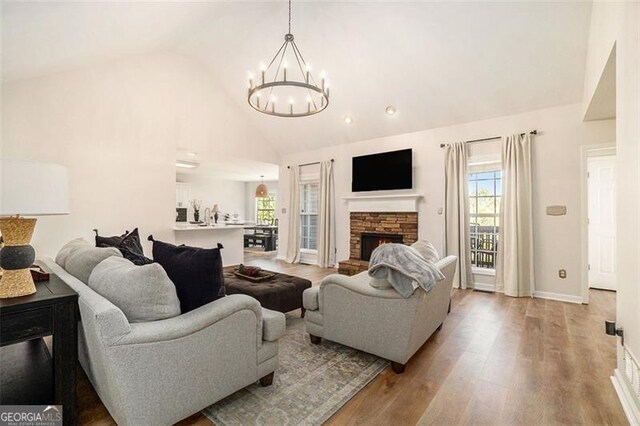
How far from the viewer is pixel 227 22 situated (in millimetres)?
4324

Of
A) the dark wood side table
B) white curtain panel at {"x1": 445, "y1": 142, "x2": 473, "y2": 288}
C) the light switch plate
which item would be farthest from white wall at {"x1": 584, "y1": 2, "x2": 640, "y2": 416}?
the dark wood side table

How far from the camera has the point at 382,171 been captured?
19.1 feet

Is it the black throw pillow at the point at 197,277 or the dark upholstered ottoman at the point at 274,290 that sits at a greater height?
the black throw pillow at the point at 197,277

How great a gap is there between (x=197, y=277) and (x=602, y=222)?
613 centimetres

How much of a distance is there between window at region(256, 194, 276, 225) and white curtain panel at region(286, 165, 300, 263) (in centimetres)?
424

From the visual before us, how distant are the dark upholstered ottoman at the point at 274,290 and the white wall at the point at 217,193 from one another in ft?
23.3

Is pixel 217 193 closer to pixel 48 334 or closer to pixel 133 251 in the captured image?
pixel 133 251

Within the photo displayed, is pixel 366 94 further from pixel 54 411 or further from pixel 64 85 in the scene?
pixel 54 411

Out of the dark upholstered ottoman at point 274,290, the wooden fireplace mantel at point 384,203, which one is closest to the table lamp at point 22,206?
the dark upholstered ottoman at point 274,290

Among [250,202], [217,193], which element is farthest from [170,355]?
[250,202]

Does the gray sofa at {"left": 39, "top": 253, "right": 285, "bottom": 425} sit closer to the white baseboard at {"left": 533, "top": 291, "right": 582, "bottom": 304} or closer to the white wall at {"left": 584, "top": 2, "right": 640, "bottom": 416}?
the white wall at {"left": 584, "top": 2, "right": 640, "bottom": 416}

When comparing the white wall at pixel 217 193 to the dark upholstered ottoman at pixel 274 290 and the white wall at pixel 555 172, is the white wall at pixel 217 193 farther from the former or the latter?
the white wall at pixel 555 172

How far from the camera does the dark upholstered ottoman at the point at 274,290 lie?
3.01m

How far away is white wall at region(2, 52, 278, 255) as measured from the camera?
13.3 ft
